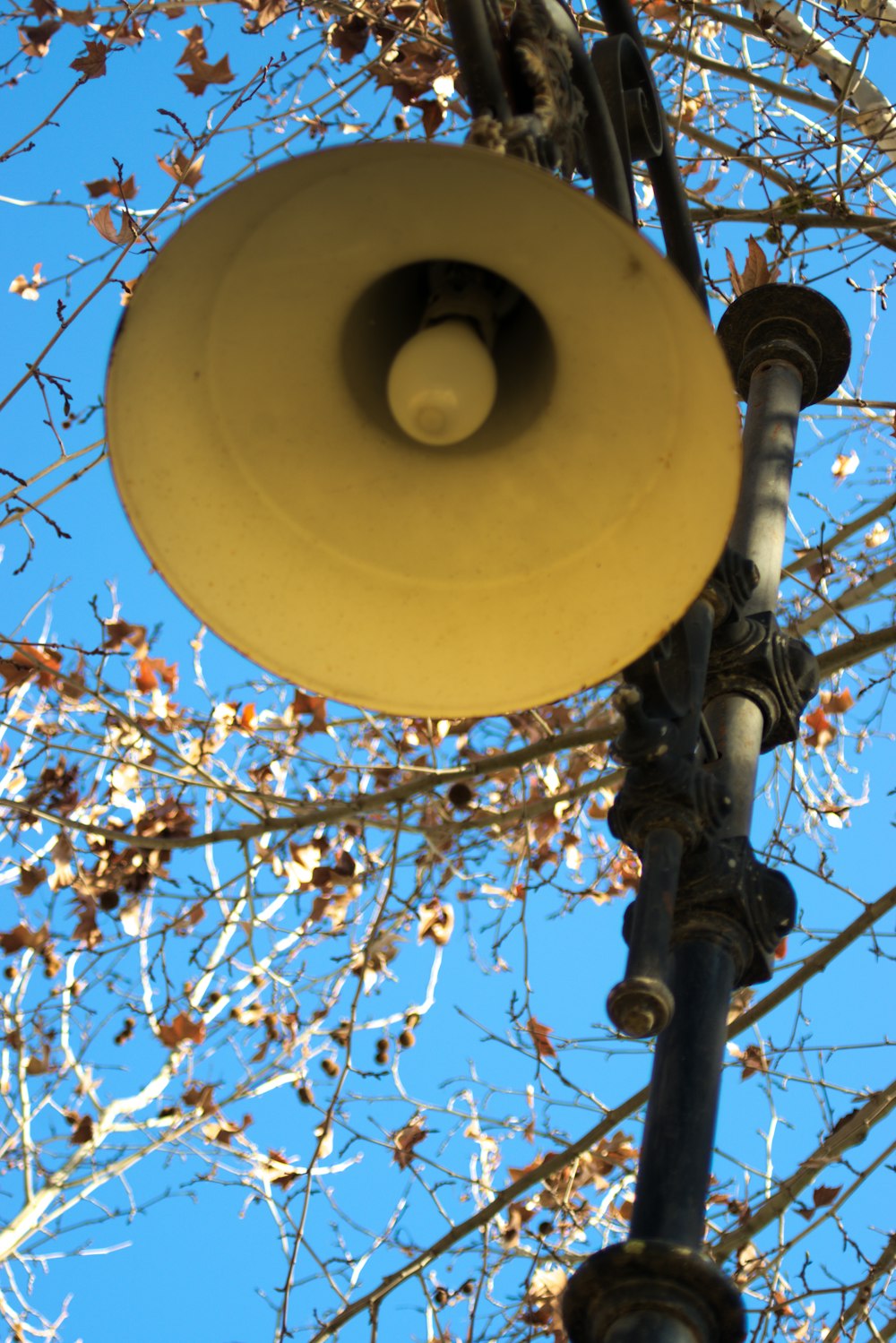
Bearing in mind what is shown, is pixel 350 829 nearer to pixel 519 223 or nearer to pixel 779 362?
pixel 779 362

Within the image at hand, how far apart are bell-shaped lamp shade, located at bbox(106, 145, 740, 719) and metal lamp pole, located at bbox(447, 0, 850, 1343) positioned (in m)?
0.20

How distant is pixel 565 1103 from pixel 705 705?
2.05 meters

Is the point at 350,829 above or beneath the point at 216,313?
above

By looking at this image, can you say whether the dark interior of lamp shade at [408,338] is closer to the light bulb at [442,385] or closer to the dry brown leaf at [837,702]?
the light bulb at [442,385]

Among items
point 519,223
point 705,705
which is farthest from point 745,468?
point 519,223

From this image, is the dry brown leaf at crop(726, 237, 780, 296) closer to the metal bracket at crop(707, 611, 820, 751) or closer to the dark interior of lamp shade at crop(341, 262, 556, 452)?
the metal bracket at crop(707, 611, 820, 751)

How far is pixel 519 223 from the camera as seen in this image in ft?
5.97

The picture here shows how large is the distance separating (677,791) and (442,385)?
2.52 ft

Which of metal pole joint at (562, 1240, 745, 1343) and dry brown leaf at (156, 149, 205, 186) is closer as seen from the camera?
metal pole joint at (562, 1240, 745, 1343)

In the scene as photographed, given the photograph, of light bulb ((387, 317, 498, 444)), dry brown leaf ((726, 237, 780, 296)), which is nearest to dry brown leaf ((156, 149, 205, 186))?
dry brown leaf ((726, 237, 780, 296))

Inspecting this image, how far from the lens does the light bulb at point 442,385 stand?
186cm

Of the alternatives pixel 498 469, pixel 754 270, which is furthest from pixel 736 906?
pixel 754 270

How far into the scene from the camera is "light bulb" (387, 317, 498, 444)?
6.10ft

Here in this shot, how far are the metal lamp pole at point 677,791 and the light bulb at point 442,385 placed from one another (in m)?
0.26
